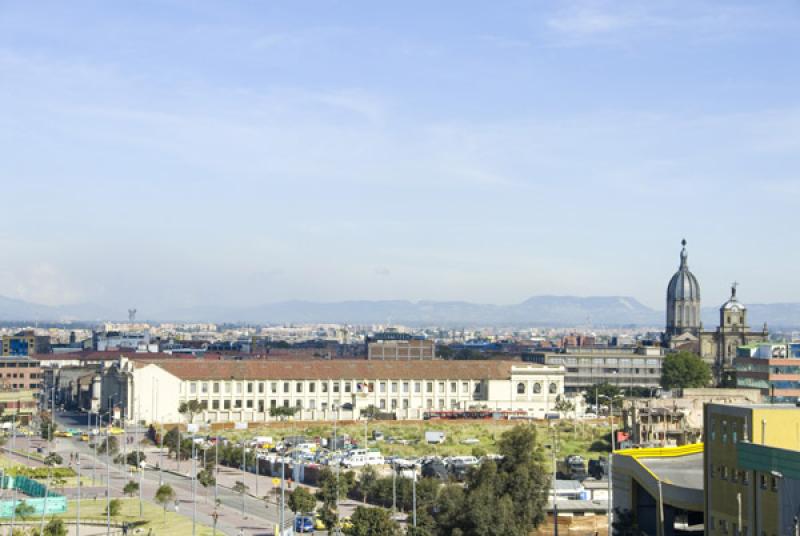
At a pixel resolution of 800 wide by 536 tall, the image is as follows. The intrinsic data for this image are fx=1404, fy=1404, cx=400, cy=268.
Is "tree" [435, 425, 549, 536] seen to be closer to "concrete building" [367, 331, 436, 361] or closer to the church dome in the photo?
"concrete building" [367, 331, 436, 361]

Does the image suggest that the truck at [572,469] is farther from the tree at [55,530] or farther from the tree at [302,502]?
the tree at [55,530]

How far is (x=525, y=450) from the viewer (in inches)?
2197

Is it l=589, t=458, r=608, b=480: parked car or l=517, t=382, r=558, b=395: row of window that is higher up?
l=517, t=382, r=558, b=395: row of window

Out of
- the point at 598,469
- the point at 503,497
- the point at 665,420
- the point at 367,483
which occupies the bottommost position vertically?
the point at 367,483

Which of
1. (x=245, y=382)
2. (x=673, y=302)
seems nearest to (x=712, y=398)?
(x=245, y=382)

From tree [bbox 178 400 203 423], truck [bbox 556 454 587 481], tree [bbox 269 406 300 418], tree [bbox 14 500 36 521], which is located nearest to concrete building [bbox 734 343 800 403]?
truck [bbox 556 454 587 481]

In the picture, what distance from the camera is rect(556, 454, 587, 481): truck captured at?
67.0 meters

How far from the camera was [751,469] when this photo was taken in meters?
34.1

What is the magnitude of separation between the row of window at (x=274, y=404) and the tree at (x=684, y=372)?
19.0 meters

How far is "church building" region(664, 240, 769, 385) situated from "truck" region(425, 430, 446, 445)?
93.7ft

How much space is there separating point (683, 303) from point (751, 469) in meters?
134

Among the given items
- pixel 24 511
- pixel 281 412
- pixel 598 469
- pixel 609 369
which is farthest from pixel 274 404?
pixel 24 511

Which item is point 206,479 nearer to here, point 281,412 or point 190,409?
point 190,409

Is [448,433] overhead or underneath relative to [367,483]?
underneath
